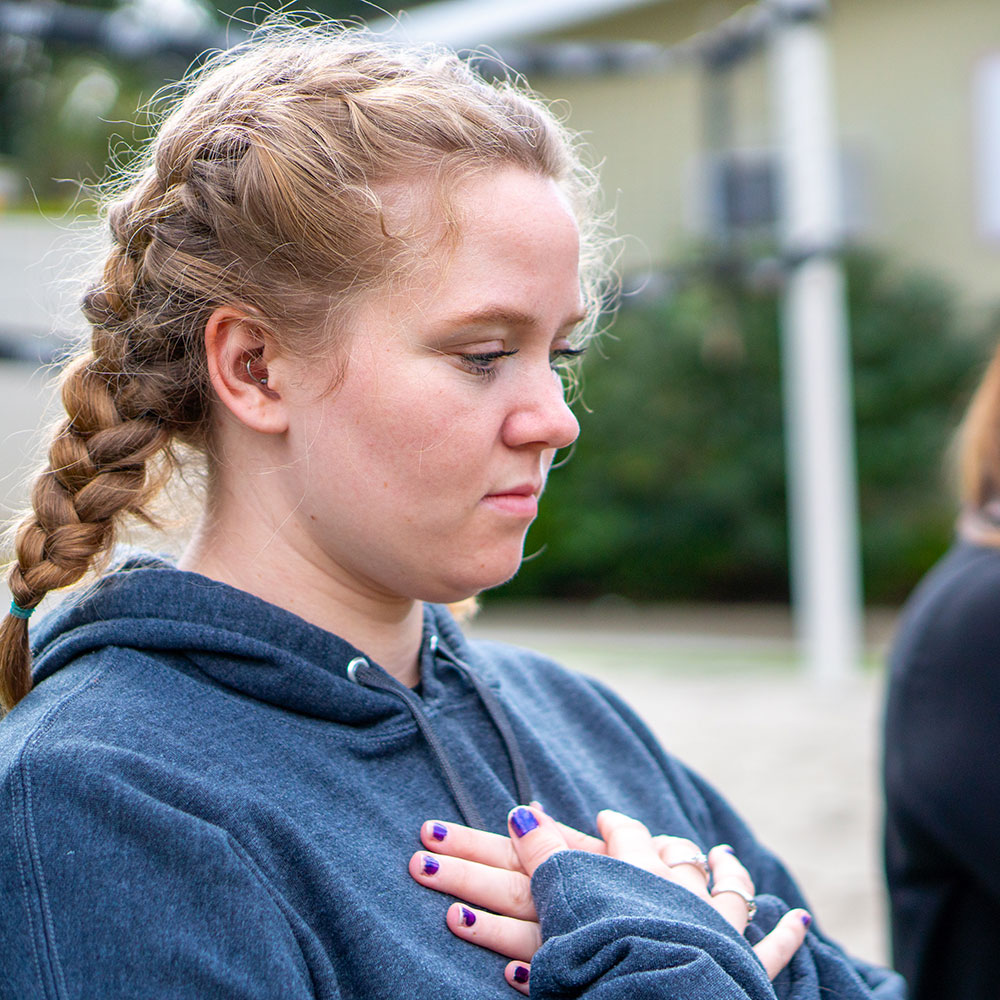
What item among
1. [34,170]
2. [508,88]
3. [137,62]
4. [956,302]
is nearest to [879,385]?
[956,302]

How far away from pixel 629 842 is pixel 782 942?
0.20 metres

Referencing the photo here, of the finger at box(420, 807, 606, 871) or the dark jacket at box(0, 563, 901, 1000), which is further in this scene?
the finger at box(420, 807, 606, 871)

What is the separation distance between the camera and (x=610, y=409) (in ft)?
34.6

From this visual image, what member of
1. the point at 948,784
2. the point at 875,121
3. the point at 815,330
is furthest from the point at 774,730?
the point at 875,121

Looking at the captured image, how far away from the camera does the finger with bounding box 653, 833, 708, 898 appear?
1.15m

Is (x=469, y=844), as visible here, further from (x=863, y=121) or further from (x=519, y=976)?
(x=863, y=121)

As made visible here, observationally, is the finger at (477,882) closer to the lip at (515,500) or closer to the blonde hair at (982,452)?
the lip at (515,500)

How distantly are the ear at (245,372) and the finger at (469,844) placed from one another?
39cm

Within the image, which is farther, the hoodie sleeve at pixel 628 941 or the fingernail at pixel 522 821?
the fingernail at pixel 522 821

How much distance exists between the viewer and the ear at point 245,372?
1.12 meters

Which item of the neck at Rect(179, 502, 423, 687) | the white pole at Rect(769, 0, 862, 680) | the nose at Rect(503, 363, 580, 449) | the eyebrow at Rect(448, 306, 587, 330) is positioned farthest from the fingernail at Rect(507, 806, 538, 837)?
the white pole at Rect(769, 0, 862, 680)

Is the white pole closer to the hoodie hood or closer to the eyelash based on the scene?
the eyelash

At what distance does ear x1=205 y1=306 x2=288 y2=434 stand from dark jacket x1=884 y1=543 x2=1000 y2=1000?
1.16 metres

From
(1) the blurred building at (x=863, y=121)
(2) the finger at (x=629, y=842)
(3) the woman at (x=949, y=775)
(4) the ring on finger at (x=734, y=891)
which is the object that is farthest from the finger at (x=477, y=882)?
(1) the blurred building at (x=863, y=121)
